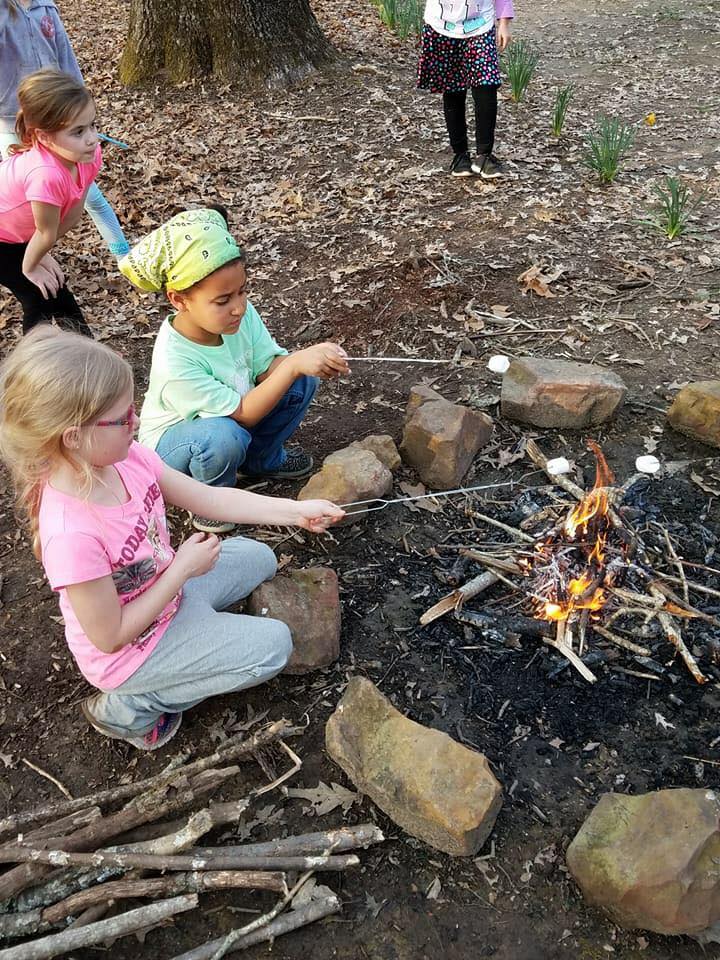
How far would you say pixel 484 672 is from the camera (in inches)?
102

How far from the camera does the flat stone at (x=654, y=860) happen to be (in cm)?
187

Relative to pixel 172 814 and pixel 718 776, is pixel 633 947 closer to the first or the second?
pixel 718 776

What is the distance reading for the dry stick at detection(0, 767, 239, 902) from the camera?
196 cm

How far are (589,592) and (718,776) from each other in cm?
73

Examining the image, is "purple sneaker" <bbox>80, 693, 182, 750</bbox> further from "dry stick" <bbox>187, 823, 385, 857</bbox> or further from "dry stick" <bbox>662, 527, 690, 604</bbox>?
"dry stick" <bbox>662, 527, 690, 604</bbox>

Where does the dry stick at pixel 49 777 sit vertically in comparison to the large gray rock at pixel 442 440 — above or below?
below

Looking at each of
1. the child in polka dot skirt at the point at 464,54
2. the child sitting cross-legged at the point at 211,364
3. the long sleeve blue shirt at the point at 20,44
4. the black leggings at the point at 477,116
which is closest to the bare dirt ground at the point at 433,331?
the black leggings at the point at 477,116

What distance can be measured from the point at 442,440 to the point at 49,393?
6.08 ft

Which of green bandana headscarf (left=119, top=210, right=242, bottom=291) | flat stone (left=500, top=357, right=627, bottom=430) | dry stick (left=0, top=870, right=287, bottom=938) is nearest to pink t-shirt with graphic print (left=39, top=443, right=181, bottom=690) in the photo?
dry stick (left=0, top=870, right=287, bottom=938)

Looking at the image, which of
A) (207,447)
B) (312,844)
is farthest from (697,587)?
(207,447)

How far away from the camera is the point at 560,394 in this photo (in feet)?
11.7

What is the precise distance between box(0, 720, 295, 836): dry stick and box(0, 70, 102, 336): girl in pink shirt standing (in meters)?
2.55

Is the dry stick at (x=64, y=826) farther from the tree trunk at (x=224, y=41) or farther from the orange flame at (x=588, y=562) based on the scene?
the tree trunk at (x=224, y=41)

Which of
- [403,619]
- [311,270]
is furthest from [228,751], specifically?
[311,270]
